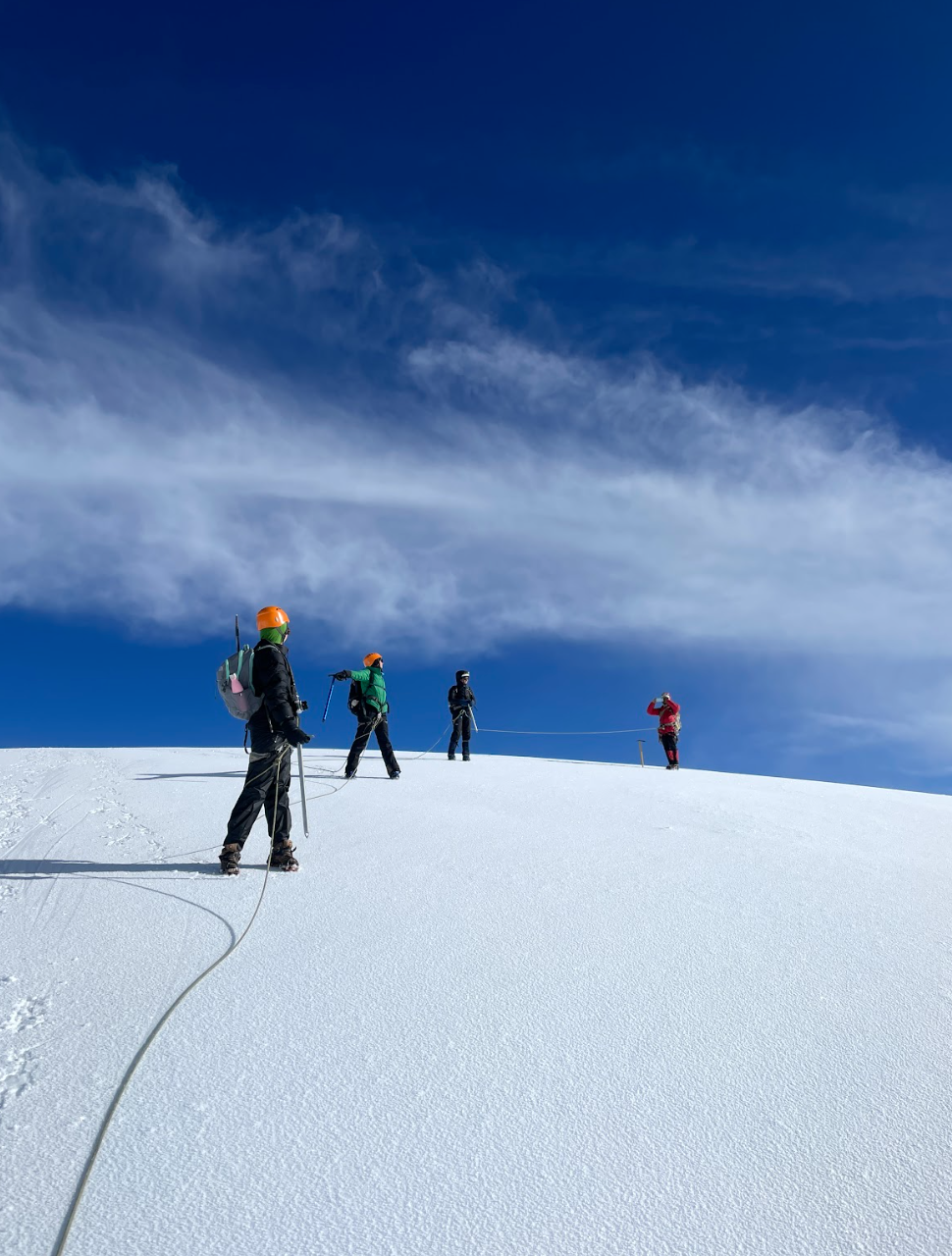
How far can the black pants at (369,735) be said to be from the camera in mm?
11930

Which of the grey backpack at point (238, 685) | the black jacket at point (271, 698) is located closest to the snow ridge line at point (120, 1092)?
the black jacket at point (271, 698)

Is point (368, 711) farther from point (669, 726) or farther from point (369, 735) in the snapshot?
point (669, 726)

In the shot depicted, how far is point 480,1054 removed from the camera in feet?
10.7

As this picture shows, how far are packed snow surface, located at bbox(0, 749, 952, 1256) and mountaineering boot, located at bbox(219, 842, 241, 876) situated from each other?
0.11 m

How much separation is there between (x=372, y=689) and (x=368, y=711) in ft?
1.18

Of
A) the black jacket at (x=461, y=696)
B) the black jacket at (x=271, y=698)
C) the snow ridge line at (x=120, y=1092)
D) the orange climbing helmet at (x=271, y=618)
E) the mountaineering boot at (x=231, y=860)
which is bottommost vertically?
the snow ridge line at (x=120, y=1092)

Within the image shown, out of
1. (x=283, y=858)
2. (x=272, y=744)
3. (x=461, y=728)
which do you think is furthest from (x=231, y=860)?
(x=461, y=728)

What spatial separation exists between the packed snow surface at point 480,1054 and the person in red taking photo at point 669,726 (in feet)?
35.1

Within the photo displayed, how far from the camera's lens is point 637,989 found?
3885mm

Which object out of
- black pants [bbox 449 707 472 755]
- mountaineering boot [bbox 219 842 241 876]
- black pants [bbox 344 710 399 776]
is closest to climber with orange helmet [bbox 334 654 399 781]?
black pants [bbox 344 710 399 776]

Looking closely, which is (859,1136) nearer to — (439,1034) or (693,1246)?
(693,1246)

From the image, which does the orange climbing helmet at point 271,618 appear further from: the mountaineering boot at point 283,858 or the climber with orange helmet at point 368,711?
the climber with orange helmet at point 368,711

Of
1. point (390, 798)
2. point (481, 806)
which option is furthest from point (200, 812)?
point (481, 806)

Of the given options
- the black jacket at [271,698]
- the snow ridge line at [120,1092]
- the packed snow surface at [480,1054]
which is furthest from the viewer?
the black jacket at [271,698]
